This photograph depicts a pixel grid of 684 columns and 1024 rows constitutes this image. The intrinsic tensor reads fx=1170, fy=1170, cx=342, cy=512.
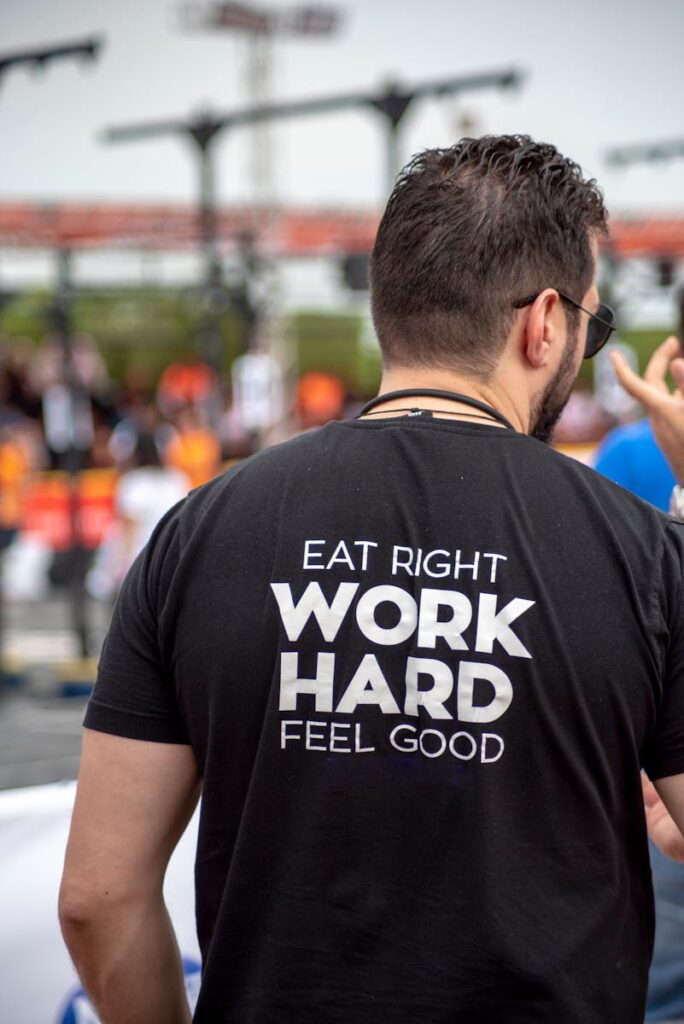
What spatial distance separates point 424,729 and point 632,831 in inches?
12.3

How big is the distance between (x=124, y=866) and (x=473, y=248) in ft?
2.96

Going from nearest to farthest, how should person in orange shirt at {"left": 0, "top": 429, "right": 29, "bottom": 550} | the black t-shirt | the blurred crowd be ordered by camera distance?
the black t-shirt → the blurred crowd → person in orange shirt at {"left": 0, "top": 429, "right": 29, "bottom": 550}

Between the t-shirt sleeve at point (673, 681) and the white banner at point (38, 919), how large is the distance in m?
1.30

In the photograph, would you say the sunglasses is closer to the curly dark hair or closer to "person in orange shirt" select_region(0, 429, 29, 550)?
the curly dark hair

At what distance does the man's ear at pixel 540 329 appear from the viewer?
1.48 metres

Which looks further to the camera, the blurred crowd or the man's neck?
the blurred crowd

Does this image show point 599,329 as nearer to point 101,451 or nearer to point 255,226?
point 101,451

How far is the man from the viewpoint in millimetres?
1362

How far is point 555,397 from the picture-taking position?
1.60m

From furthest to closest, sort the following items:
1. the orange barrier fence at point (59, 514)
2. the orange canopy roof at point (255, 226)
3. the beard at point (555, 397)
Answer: the orange canopy roof at point (255, 226)
the orange barrier fence at point (59, 514)
the beard at point (555, 397)

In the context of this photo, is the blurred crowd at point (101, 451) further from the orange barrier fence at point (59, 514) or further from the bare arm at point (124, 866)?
the bare arm at point (124, 866)

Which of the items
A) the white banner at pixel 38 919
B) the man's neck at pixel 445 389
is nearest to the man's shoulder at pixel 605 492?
the man's neck at pixel 445 389

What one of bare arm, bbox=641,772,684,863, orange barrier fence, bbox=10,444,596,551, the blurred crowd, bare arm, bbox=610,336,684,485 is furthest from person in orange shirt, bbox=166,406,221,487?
bare arm, bbox=641,772,684,863

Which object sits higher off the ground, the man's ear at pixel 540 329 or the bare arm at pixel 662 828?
the man's ear at pixel 540 329
